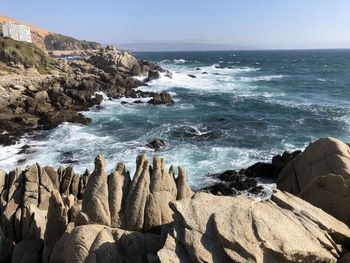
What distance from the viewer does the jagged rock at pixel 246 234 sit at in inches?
355

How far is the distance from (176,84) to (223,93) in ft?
56.0

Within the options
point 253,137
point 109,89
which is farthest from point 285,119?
point 109,89

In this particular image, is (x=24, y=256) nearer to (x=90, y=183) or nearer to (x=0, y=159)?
(x=90, y=183)

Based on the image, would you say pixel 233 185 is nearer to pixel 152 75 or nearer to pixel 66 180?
pixel 66 180

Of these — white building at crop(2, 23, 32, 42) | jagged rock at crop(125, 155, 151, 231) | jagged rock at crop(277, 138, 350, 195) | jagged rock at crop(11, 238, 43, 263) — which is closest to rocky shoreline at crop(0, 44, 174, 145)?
white building at crop(2, 23, 32, 42)

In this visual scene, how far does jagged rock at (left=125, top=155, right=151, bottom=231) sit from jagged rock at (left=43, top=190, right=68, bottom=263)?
209cm

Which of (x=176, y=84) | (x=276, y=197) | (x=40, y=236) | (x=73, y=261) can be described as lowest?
(x=176, y=84)

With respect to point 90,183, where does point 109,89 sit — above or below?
below

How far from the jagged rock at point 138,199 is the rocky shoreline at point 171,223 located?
0.03 metres

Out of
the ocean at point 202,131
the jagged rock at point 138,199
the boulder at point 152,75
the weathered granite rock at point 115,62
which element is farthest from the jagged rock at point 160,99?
the jagged rock at point 138,199

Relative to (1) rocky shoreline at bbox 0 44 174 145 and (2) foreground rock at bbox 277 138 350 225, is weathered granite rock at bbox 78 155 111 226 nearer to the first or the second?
(2) foreground rock at bbox 277 138 350 225

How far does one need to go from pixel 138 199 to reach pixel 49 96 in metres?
48.6

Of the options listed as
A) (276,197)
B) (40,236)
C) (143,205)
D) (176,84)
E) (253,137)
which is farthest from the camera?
(176,84)

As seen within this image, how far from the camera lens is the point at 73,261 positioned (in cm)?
1007
